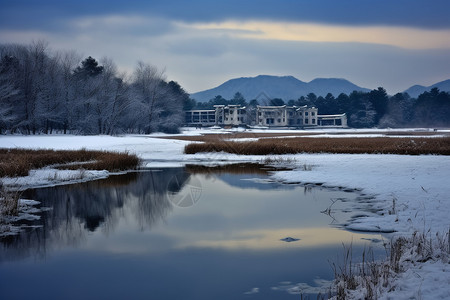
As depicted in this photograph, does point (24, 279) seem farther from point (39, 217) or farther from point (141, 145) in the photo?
point (141, 145)

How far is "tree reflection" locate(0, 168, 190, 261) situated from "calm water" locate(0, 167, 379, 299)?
0.12ft

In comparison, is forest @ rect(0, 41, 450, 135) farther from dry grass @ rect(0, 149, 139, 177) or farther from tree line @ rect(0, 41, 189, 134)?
dry grass @ rect(0, 149, 139, 177)

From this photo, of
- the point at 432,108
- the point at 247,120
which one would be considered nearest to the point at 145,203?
the point at 247,120

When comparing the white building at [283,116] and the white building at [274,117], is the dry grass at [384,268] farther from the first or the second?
the white building at [283,116]

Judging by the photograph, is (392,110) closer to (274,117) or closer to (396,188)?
(274,117)

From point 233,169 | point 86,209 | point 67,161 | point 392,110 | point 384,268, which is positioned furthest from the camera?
point 392,110

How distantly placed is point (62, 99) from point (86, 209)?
6113 cm

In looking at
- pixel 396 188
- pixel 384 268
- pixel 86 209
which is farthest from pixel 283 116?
pixel 384 268

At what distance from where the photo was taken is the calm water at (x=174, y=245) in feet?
26.2

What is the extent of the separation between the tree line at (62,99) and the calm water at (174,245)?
49622 mm

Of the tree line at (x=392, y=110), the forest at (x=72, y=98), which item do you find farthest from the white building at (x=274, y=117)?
the forest at (x=72, y=98)

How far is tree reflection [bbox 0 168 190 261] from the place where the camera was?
10.9 meters

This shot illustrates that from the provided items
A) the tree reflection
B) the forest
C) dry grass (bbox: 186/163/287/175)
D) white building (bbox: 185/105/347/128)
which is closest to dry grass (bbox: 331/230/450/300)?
the tree reflection

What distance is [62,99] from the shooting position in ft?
235
